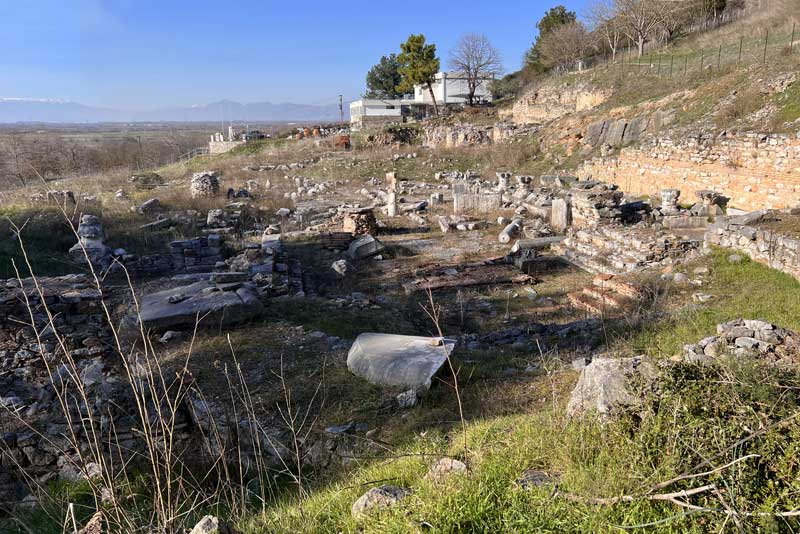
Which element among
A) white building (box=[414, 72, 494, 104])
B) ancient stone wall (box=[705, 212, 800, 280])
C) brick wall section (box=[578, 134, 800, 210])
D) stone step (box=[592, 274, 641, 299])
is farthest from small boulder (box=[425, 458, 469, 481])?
white building (box=[414, 72, 494, 104])

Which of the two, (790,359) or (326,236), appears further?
(326,236)

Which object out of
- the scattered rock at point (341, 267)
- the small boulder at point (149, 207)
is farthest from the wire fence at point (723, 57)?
the small boulder at point (149, 207)

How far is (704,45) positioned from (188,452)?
107ft

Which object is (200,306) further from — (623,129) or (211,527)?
(623,129)

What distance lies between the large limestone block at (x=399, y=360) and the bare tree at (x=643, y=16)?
3369cm

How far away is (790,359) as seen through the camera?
4.72m

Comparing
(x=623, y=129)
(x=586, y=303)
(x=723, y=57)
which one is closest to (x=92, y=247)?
(x=586, y=303)

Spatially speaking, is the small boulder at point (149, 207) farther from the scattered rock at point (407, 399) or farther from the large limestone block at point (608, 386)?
the large limestone block at point (608, 386)

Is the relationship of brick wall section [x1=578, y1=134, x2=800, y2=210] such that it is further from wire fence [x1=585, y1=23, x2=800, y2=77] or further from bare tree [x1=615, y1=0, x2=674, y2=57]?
bare tree [x1=615, y1=0, x2=674, y2=57]

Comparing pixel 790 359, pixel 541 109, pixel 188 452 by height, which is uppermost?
pixel 541 109

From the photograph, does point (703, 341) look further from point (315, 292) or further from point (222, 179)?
point (222, 179)

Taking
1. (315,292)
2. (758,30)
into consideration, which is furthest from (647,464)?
(758,30)

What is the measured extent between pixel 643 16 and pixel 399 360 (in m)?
36.0

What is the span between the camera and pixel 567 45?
39781 mm
